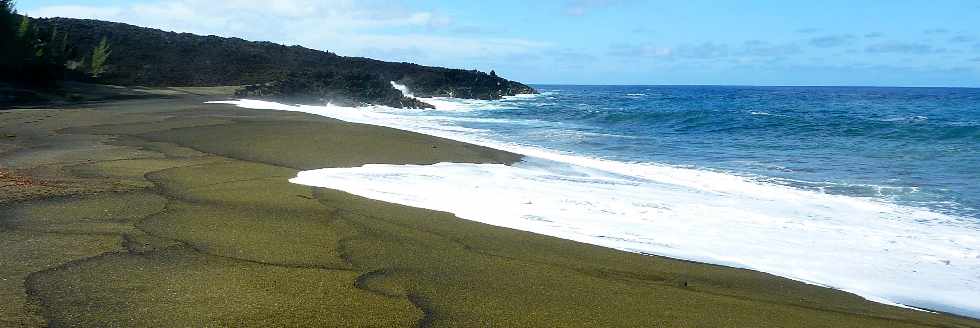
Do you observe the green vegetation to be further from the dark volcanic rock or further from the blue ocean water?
the blue ocean water

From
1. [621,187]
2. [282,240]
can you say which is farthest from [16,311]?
[621,187]

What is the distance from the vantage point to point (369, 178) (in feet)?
36.0

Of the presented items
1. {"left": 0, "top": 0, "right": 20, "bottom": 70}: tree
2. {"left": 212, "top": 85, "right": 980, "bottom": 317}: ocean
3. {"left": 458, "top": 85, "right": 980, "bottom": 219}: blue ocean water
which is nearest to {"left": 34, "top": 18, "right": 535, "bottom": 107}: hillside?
{"left": 0, "top": 0, "right": 20, "bottom": 70}: tree

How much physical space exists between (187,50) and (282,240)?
63380 mm

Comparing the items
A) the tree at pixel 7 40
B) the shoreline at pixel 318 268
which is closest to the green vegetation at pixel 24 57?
the tree at pixel 7 40

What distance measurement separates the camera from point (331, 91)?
41.3 meters

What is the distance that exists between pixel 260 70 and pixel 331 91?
2477 cm

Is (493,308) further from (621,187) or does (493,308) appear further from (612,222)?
(621,187)

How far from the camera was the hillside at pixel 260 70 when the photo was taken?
138ft

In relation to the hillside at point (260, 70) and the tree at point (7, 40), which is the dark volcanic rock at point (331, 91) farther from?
the tree at point (7, 40)

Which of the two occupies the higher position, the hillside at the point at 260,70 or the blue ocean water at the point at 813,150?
the hillside at the point at 260,70

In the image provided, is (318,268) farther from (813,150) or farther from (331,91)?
(331,91)

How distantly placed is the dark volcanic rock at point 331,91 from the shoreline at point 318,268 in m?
30.5

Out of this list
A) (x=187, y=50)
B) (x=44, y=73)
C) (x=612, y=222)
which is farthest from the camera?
(x=187, y=50)
